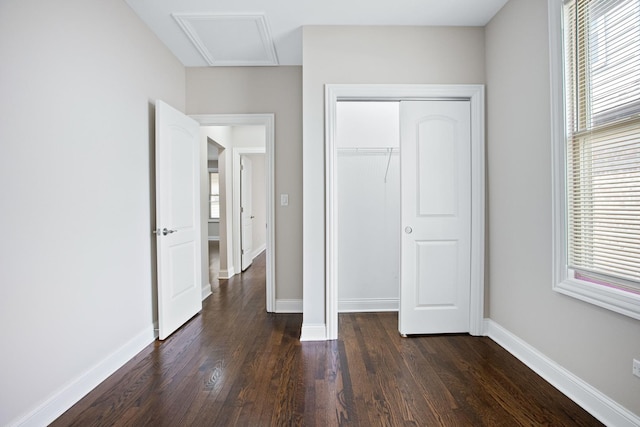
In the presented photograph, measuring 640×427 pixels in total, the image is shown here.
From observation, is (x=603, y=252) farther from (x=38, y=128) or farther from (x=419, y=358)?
(x=38, y=128)

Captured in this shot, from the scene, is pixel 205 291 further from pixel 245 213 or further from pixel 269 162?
pixel 245 213

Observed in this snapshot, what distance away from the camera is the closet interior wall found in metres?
3.43

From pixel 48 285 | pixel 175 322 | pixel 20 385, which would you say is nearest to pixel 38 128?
pixel 48 285

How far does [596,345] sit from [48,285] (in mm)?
2931

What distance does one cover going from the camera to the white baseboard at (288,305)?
3502 millimetres

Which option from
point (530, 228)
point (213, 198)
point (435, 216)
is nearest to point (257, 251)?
point (213, 198)

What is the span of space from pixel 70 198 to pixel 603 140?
2.96 meters

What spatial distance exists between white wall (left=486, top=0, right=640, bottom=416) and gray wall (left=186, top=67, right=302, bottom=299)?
1833mm

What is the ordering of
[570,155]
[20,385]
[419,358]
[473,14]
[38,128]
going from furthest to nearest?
1. [473,14]
2. [419,358]
3. [570,155]
4. [38,128]
5. [20,385]

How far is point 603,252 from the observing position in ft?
5.66

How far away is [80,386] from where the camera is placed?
1.93 metres

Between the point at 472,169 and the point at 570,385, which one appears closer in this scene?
the point at 570,385

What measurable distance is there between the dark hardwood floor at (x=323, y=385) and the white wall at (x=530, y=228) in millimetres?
268

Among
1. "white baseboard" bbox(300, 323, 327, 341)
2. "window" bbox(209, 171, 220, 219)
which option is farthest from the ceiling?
"window" bbox(209, 171, 220, 219)
